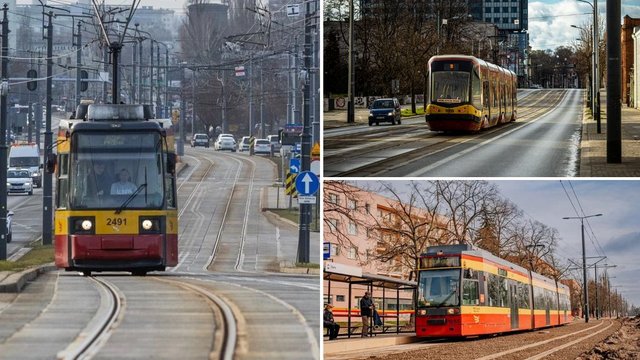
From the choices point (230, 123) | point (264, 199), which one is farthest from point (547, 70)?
point (264, 199)

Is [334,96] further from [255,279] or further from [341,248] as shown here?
[341,248]

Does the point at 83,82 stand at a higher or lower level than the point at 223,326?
higher

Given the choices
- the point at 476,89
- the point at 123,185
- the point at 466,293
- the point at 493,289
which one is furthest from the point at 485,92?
the point at 466,293

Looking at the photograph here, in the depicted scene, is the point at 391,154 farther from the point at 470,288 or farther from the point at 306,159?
the point at 306,159

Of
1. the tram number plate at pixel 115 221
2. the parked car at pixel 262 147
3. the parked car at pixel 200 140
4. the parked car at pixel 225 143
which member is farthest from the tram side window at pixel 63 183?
the parked car at pixel 200 140

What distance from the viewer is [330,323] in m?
10.8

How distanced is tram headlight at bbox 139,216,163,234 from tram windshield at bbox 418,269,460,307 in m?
4.97

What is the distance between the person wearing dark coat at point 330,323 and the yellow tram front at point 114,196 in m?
7.59

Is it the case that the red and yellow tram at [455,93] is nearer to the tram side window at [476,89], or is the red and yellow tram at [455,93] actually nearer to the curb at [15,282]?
the tram side window at [476,89]

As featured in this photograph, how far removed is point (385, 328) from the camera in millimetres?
12164

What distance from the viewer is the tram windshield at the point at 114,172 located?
59.1ft

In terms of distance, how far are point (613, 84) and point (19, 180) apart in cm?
5847

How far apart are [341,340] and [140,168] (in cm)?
817

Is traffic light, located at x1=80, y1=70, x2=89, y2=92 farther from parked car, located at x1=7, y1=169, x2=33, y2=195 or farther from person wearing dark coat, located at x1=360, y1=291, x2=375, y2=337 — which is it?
person wearing dark coat, located at x1=360, y1=291, x2=375, y2=337
